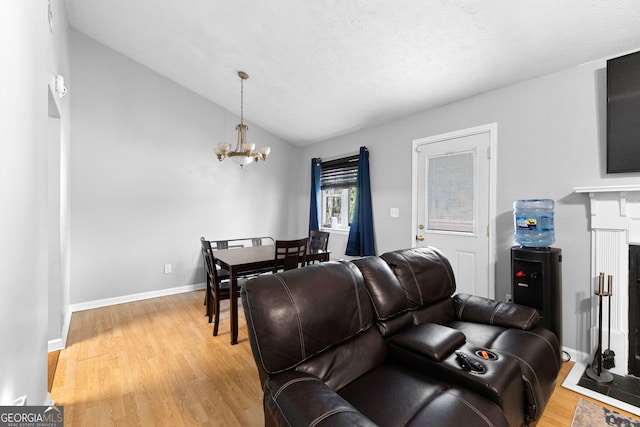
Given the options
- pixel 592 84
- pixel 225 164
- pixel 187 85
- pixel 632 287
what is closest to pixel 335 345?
pixel 632 287

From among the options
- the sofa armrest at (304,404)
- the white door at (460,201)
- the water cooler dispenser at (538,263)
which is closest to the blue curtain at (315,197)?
the white door at (460,201)

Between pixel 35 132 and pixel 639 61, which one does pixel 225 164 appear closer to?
pixel 35 132

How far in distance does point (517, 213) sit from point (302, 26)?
8.64 feet

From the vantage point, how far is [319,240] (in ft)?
13.6

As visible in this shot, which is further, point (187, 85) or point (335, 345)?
point (187, 85)

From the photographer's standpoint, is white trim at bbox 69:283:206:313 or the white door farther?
white trim at bbox 69:283:206:313

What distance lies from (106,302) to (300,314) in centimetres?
378

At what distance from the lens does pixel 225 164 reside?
15.7 ft

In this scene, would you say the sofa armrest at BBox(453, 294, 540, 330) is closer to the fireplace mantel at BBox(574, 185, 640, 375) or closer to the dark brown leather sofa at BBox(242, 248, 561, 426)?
the dark brown leather sofa at BBox(242, 248, 561, 426)

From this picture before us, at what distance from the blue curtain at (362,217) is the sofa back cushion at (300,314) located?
2628mm

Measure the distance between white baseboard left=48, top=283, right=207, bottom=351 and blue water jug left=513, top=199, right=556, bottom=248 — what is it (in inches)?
171

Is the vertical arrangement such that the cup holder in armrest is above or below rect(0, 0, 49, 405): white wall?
below

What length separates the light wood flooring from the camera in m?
1.81

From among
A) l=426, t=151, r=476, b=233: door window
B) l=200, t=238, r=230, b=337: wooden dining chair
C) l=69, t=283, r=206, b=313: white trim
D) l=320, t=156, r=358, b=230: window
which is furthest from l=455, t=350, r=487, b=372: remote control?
l=69, t=283, r=206, b=313: white trim
